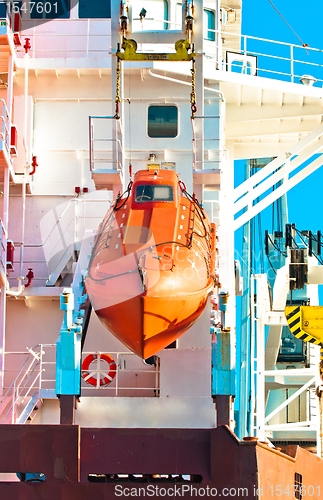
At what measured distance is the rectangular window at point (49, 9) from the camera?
23.7 m

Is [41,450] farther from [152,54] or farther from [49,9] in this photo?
[49,9]

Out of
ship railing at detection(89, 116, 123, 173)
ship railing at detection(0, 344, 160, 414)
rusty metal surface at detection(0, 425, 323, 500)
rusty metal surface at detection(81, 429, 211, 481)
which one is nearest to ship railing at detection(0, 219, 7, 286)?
ship railing at detection(0, 344, 160, 414)

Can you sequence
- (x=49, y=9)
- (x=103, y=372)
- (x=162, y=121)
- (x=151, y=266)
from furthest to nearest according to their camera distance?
(x=49, y=9)
(x=162, y=121)
(x=103, y=372)
(x=151, y=266)

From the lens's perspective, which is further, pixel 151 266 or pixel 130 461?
pixel 151 266

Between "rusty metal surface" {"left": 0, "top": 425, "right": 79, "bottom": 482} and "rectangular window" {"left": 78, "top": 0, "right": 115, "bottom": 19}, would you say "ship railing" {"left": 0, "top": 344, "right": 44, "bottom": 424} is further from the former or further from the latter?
"rectangular window" {"left": 78, "top": 0, "right": 115, "bottom": 19}

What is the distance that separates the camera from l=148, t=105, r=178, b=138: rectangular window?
2236 cm

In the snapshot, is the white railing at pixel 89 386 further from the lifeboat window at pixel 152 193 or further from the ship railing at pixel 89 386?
the lifeboat window at pixel 152 193

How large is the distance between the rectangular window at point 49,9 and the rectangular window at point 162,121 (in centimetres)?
322

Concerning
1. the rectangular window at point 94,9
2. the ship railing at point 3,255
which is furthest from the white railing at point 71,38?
the ship railing at point 3,255

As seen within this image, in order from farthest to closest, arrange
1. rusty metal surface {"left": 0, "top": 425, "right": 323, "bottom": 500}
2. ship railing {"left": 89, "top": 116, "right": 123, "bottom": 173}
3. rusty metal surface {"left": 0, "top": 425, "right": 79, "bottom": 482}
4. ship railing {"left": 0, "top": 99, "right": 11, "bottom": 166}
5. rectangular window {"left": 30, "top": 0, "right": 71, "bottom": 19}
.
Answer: rectangular window {"left": 30, "top": 0, "right": 71, "bottom": 19}
ship railing {"left": 0, "top": 99, "right": 11, "bottom": 166}
ship railing {"left": 89, "top": 116, "right": 123, "bottom": 173}
rusty metal surface {"left": 0, "top": 425, "right": 79, "bottom": 482}
rusty metal surface {"left": 0, "top": 425, "right": 323, "bottom": 500}

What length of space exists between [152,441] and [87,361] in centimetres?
440

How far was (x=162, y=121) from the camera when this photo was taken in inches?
883

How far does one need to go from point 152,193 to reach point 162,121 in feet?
16.2

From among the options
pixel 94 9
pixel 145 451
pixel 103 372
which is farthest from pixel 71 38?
pixel 145 451
